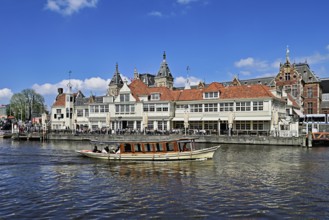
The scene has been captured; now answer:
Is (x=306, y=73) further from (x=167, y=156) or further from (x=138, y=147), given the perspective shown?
(x=138, y=147)

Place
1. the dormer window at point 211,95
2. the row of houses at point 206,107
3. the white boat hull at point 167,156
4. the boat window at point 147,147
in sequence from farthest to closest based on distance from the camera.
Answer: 1. the dormer window at point 211,95
2. the row of houses at point 206,107
3. the boat window at point 147,147
4. the white boat hull at point 167,156

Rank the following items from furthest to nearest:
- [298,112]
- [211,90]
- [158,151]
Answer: [298,112]
[211,90]
[158,151]

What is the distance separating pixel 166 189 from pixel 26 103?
120 m

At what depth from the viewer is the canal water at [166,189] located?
54.4 feet

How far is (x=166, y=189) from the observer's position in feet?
70.3

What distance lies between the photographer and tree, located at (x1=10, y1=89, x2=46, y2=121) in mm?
126562

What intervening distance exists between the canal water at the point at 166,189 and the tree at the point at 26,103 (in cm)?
10150

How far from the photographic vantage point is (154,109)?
6975cm

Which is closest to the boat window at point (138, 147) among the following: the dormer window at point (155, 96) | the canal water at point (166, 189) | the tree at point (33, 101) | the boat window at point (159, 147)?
the boat window at point (159, 147)

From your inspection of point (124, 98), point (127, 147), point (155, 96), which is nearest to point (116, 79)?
point (124, 98)

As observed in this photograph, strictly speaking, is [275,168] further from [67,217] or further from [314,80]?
[314,80]

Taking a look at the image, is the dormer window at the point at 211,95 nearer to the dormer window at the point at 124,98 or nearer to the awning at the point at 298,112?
the dormer window at the point at 124,98

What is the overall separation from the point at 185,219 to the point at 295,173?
14.8 m

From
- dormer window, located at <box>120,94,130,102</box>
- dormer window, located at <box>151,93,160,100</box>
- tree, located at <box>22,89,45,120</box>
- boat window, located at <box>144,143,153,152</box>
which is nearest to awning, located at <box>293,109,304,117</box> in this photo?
dormer window, located at <box>151,93,160,100</box>
